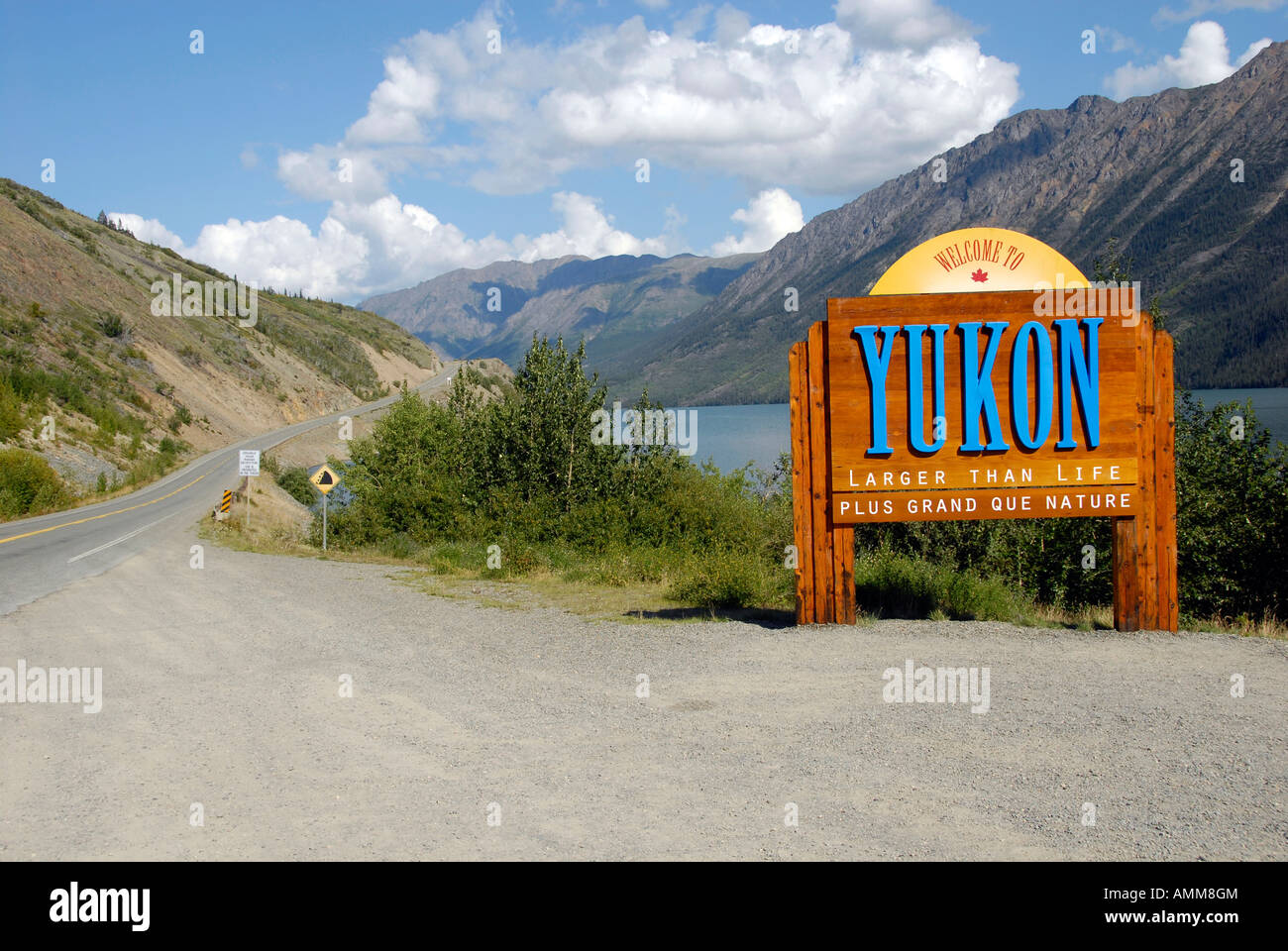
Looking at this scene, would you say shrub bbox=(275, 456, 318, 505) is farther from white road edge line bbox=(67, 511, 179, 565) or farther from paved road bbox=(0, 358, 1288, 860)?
paved road bbox=(0, 358, 1288, 860)

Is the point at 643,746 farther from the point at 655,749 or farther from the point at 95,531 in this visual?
the point at 95,531

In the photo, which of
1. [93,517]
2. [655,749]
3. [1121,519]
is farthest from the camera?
[93,517]

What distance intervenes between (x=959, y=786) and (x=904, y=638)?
434cm

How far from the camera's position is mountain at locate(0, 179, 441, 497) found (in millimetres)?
43719

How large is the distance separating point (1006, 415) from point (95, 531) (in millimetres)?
25558

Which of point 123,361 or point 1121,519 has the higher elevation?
point 123,361

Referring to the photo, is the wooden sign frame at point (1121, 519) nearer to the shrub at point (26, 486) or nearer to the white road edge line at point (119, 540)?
the white road edge line at point (119, 540)

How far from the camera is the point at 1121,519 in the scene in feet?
33.1

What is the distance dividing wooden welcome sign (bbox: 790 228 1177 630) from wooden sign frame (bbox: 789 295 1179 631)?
0.05 ft

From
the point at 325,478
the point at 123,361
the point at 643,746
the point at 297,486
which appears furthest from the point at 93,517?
the point at 123,361

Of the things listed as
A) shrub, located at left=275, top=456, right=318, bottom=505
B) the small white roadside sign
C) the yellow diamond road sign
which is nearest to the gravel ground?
the yellow diamond road sign

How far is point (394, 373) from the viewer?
114 m

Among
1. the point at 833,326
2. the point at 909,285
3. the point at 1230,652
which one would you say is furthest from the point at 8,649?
the point at 1230,652
